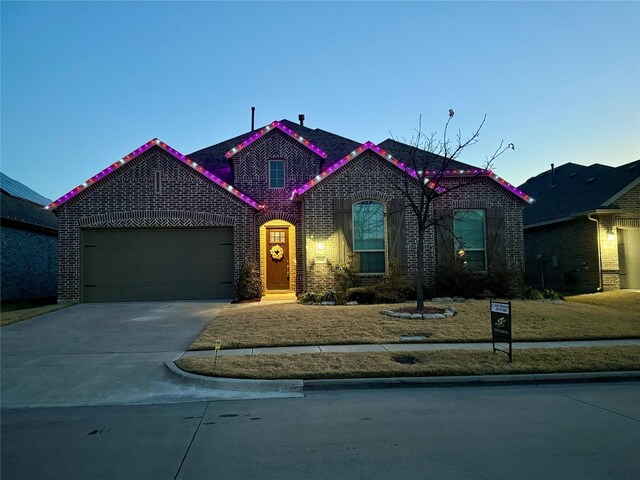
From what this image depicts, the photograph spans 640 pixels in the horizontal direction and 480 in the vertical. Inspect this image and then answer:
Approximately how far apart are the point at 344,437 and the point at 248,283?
10558 mm

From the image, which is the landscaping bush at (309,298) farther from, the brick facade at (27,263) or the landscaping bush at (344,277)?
the brick facade at (27,263)

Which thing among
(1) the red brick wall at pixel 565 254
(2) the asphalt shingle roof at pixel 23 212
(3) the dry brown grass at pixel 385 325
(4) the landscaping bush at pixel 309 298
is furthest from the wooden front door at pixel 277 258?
(2) the asphalt shingle roof at pixel 23 212

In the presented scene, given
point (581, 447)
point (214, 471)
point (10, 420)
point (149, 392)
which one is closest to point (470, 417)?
point (581, 447)

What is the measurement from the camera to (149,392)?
6.25 metres

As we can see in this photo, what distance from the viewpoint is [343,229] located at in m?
14.9

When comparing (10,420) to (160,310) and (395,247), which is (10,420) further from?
(395,247)

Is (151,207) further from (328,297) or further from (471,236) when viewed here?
(471,236)

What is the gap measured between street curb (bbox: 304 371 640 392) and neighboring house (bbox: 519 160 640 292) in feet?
38.5

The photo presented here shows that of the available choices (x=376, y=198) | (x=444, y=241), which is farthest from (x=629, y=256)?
(x=376, y=198)

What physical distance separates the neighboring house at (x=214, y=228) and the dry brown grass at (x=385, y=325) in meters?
2.54

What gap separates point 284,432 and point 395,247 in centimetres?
1092

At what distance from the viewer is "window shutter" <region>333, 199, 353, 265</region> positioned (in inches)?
582

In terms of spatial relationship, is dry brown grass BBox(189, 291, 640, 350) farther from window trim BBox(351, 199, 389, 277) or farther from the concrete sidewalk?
window trim BBox(351, 199, 389, 277)

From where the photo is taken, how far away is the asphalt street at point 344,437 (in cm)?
381
